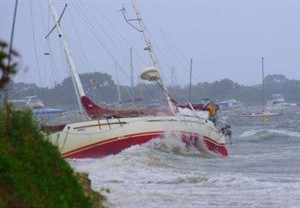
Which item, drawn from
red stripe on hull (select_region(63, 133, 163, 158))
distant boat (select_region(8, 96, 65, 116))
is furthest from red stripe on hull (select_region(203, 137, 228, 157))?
distant boat (select_region(8, 96, 65, 116))

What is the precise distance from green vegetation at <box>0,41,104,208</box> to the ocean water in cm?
442

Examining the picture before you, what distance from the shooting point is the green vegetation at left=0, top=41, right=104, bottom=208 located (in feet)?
23.1

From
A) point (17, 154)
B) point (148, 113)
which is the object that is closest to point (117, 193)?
point (17, 154)

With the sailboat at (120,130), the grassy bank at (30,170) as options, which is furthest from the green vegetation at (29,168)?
the sailboat at (120,130)

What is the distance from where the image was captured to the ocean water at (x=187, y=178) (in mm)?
14078

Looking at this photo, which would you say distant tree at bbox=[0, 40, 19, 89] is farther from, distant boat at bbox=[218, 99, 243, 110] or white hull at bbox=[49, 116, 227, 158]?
distant boat at bbox=[218, 99, 243, 110]

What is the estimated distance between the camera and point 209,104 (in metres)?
32.2

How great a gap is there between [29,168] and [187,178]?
11.2 metres

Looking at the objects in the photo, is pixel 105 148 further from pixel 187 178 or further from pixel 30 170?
pixel 30 170

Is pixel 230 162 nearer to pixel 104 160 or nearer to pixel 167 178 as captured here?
pixel 104 160

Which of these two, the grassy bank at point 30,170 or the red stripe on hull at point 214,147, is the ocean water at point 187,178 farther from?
the grassy bank at point 30,170

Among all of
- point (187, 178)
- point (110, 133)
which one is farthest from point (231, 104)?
point (187, 178)

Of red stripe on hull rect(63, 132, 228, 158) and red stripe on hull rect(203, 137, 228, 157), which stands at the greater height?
red stripe on hull rect(63, 132, 228, 158)

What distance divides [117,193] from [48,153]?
6.65m
